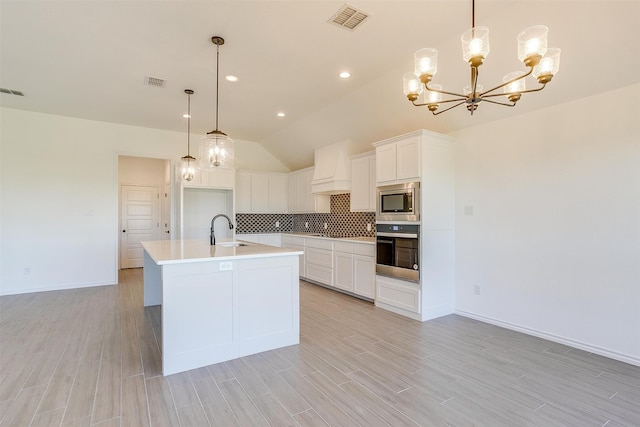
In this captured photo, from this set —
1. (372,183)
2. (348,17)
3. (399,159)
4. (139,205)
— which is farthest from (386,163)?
(139,205)

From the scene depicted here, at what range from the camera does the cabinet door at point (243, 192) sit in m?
6.77

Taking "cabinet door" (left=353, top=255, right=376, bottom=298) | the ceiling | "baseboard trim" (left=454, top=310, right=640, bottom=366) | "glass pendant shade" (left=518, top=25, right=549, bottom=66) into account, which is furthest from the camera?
"cabinet door" (left=353, top=255, right=376, bottom=298)

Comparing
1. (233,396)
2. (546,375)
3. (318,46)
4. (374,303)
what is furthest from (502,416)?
(318,46)

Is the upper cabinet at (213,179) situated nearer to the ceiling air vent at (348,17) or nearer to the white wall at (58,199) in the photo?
the white wall at (58,199)

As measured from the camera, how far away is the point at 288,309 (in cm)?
310

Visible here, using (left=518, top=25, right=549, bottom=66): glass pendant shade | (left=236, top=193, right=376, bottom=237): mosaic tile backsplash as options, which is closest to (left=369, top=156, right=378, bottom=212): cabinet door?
(left=236, top=193, right=376, bottom=237): mosaic tile backsplash

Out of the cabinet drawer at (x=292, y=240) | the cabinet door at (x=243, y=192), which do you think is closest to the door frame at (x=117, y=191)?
the cabinet door at (x=243, y=192)

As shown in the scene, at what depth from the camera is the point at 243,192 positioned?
22.4ft

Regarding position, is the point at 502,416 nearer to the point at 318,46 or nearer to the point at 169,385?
the point at 169,385

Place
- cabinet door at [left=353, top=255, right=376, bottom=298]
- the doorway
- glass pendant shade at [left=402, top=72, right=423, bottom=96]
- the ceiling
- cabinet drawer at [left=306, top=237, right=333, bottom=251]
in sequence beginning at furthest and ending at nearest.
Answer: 1. the doorway
2. cabinet drawer at [left=306, top=237, right=333, bottom=251]
3. cabinet door at [left=353, top=255, right=376, bottom=298]
4. the ceiling
5. glass pendant shade at [left=402, top=72, right=423, bottom=96]

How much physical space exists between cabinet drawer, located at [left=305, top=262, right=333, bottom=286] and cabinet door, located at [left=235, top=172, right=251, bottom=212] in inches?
79.0

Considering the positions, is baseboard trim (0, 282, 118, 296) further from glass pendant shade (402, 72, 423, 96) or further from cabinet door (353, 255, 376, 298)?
glass pendant shade (402, 72, 423, 96)

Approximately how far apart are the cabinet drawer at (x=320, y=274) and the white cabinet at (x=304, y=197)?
1221mm

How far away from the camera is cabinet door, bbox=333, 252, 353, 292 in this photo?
493 centimetres
